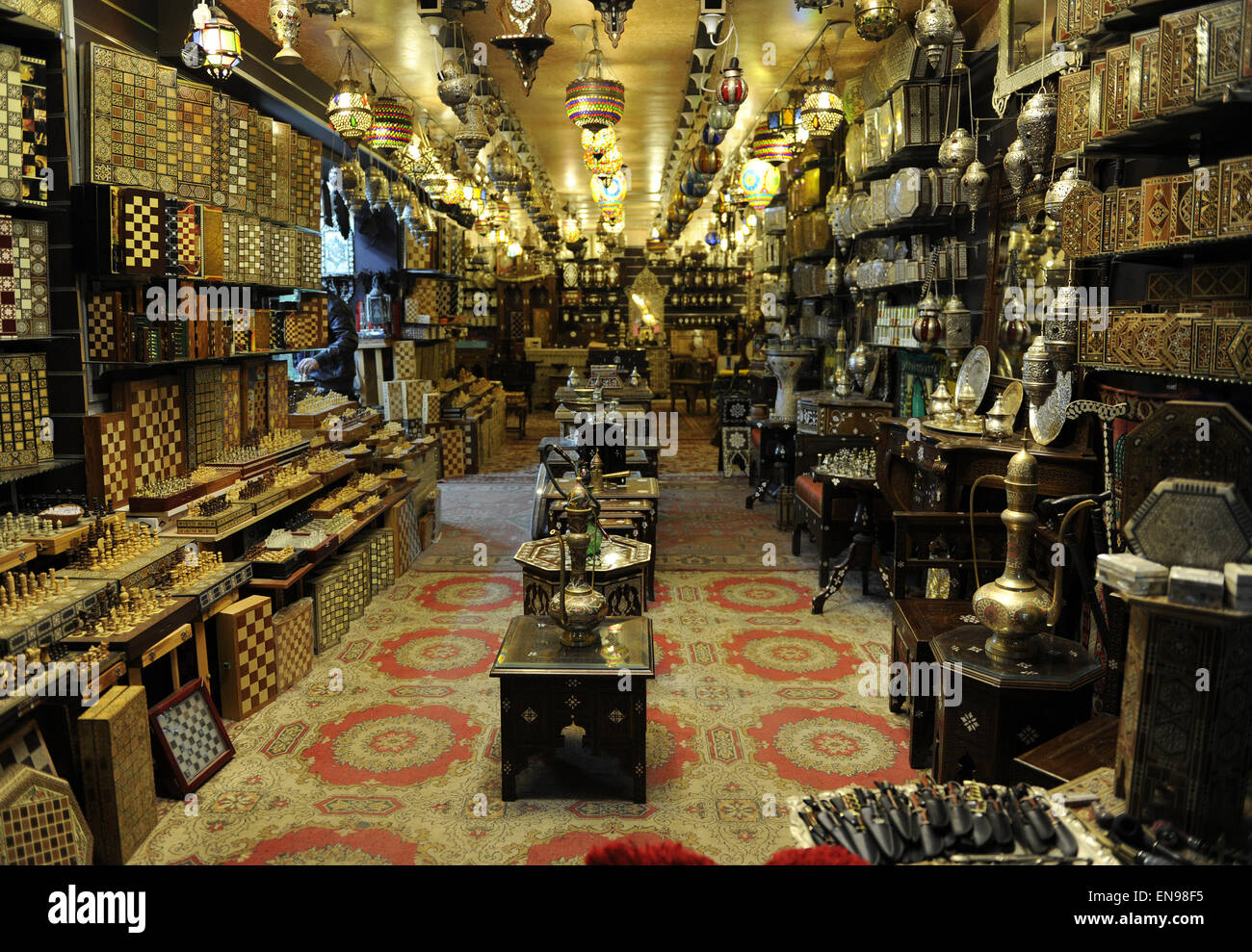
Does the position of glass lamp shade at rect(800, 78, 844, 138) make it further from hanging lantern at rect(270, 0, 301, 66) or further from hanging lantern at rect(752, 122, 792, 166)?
hanging lantern at rect(270, 0, 301, 66)

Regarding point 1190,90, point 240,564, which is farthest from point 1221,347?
point 240,564

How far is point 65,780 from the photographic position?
3098 millimetres

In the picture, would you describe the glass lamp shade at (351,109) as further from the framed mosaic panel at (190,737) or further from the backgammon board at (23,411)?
the framed mosaic panel at (190,737)

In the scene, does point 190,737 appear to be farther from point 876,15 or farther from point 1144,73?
point 1144,73

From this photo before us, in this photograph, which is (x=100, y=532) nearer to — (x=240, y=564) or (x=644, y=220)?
(x=240, y=564)

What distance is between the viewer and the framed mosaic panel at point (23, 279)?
12.6 ft

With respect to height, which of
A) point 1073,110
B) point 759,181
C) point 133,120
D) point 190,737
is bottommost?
point 190,737

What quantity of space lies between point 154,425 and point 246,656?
53.9 inches

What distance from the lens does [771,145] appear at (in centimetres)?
641

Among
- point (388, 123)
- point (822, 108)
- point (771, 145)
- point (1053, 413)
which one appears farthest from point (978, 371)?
point (388, 123)

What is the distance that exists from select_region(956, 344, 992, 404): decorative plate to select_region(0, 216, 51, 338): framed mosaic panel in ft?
15.9

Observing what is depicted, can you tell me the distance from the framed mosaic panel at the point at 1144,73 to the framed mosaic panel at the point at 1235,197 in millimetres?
333

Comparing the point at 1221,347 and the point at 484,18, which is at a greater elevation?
the point at 484,18

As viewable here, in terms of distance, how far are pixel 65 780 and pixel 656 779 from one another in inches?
85.6
